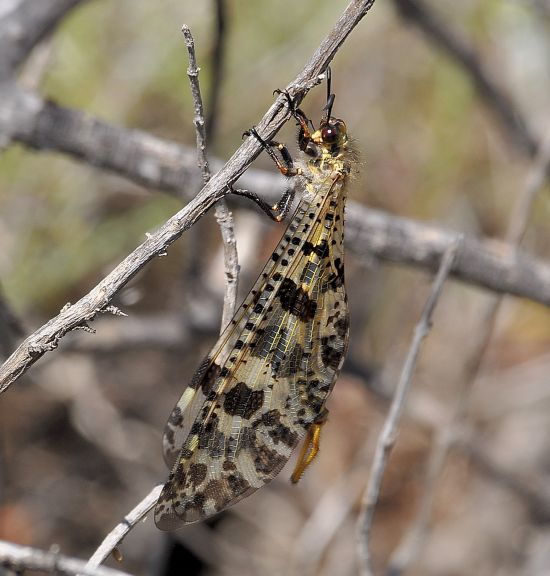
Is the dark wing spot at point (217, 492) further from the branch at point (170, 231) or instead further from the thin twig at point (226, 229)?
the branch at point (170, 231)

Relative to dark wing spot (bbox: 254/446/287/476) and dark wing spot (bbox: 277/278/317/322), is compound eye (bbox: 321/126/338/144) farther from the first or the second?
dark wing spot (bbox: 254/446/287/476)

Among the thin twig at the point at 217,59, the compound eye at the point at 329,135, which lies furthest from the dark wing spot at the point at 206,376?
the thin twig at the point at 217,59

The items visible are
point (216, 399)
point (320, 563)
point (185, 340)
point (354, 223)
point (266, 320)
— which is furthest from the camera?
point (320, 563)

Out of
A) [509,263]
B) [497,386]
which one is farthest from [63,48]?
[497,386]

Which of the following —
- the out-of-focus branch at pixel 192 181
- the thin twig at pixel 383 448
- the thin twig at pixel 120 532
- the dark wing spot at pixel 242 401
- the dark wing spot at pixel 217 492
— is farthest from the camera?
the out-of-focus branch at pixel 192 181

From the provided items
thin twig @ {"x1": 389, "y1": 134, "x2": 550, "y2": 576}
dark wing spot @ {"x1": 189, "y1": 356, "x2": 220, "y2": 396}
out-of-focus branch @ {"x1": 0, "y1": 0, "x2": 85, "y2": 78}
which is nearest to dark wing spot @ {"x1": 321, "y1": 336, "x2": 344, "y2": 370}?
dark wing spot @ {"x1": 189, "y1": 356, "x2": 220, "y2": 396}

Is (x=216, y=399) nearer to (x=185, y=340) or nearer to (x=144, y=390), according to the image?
(x=185, y=340)
